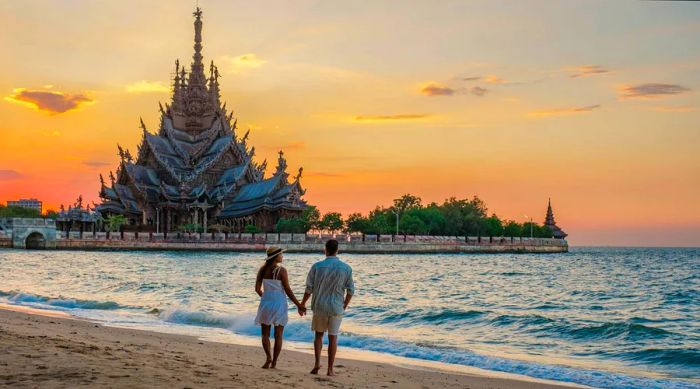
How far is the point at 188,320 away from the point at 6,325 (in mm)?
6172

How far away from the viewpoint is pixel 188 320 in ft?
67.6

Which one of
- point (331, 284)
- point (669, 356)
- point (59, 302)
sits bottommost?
point (669, 356)

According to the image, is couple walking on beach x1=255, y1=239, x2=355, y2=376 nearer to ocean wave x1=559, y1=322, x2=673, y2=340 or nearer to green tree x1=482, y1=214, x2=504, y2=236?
ocean wave x1=559, y1=322, x2=673, y2=340

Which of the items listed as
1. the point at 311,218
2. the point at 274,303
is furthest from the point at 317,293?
the point at 311,218

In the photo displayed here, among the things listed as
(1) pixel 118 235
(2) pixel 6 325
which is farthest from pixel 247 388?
(1) pixel 118 235

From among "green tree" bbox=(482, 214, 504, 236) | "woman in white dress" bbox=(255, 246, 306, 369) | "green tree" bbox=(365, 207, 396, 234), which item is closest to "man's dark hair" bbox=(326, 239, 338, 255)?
"woman in white dress" bbox=(255, 246, 306, 369)

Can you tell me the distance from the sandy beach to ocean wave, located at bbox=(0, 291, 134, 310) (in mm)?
7916

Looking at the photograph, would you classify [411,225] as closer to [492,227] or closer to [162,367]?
[492,227]

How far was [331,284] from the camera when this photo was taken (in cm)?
1038

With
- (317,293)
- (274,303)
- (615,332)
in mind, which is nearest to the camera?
(317,293)

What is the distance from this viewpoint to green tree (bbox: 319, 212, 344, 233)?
324ft

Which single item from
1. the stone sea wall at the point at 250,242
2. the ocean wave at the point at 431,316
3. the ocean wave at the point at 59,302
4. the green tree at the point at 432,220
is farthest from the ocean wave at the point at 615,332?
the green tree at the point at 432,220

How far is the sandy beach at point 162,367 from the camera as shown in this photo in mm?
8523

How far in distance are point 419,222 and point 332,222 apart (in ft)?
62.0
